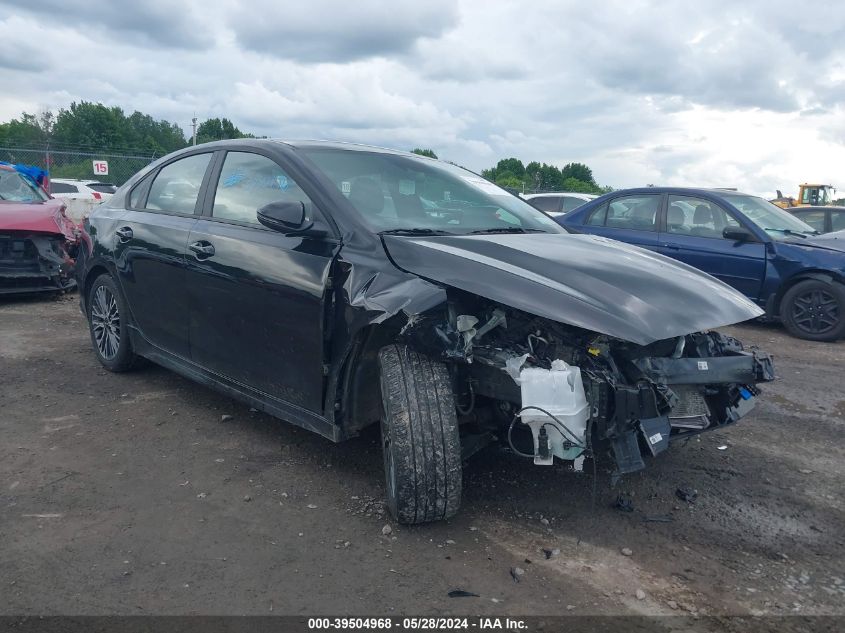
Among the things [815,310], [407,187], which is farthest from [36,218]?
[815,310]

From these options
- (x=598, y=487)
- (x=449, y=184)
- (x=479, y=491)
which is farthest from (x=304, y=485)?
(x=449, y=184)

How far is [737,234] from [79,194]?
42.2 ft

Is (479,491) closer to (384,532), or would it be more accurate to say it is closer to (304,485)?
(384,532)

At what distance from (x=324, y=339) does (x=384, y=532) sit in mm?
916

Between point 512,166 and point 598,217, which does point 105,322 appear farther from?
point 512,166

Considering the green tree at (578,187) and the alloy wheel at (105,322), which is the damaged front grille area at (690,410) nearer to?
the alloy wheel at (105,322)

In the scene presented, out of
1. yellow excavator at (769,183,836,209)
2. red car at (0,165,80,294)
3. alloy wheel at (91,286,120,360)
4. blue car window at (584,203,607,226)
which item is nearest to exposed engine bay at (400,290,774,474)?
alloy wheel at (91,286,120,360)

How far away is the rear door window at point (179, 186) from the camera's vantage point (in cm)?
433

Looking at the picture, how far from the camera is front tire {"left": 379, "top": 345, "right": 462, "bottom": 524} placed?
2.92 meters

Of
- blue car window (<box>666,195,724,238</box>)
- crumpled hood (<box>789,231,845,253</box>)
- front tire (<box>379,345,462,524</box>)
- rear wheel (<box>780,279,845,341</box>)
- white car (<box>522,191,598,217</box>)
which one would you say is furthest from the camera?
white car (<box>522,191,598,217</box>)

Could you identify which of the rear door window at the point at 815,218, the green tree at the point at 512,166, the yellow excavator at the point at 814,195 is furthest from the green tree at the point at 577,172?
the rear door window at the point at 815,218

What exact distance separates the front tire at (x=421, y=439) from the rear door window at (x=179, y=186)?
6.68 feet

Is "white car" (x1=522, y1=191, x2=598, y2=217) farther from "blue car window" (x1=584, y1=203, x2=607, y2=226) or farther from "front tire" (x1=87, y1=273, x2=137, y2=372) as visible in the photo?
"front tire" (x1=87, y1=273, x2=137, y2=372)

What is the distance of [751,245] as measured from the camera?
7.46m
